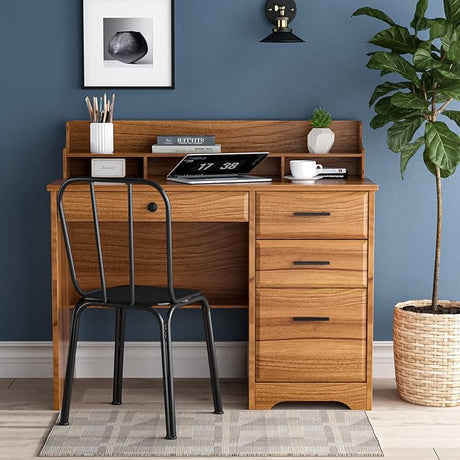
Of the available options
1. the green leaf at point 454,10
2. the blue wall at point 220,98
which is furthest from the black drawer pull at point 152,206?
the green leaf at point 454,10

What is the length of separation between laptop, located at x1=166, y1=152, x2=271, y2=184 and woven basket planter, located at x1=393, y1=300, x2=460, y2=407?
2.58 feet

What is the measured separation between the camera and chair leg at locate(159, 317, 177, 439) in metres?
3.09

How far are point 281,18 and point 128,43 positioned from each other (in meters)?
0.64

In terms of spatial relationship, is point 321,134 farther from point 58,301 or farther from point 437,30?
point 58,301

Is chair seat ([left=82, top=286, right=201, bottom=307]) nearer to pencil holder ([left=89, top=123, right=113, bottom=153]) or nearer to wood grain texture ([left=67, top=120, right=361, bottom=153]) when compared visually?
pencil holder ([left=89, top=123, right=113, bottom=153])

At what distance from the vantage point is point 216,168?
3.50 meters

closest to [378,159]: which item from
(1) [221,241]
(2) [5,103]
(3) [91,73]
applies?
(1) [221,241]

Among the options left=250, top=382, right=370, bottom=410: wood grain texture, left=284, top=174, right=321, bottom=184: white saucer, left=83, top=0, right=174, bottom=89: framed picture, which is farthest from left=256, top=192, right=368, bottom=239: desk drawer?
left=83, top=0, right=174, bottom=89: framed picture

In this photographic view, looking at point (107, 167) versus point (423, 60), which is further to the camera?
point (107, 167)

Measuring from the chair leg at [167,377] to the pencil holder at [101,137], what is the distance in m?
0.90

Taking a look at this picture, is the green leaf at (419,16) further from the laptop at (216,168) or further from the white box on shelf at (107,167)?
the white box on shelf at (107,167)

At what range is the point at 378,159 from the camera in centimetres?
385

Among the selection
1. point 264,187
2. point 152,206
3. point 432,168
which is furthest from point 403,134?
point 152,206

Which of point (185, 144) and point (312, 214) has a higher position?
point (185, 144)
